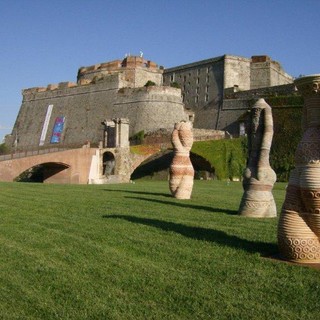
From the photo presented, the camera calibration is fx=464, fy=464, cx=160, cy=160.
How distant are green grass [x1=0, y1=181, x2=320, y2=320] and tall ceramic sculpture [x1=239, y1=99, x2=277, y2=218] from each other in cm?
178

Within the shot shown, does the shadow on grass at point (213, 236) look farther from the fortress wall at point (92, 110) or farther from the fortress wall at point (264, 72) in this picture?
the fortress wall at point (264, 72)

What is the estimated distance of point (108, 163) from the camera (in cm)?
3841

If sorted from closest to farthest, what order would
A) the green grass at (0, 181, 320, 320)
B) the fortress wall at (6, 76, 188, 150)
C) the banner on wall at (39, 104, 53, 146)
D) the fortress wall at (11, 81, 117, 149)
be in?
1. the green grass at (0, 181, 320, 320)
2. the fortress wall at (6, 76, 188, 150)
3. the fortress wall at (11, 81, 117, 149)
4. the banner on wall at (39, 104, 53, 146)

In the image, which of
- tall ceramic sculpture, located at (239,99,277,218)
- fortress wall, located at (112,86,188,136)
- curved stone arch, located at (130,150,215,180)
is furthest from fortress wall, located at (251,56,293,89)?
tall ceramic sculpture, located at (239,99,277,218)

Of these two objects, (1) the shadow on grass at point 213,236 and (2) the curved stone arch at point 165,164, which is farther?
(2) the curved stone arch at point 165,164

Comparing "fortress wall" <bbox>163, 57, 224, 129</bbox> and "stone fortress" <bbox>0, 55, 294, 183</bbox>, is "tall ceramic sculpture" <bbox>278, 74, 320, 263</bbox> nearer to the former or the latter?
"stone fortress" <bbox>0, 55, 294, 183</bbox>

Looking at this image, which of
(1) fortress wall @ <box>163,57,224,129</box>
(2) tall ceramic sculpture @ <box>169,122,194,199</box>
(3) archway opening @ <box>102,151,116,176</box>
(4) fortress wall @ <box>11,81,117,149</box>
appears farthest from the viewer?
(4) fortress wall @ <box>11,81,117,149</box>

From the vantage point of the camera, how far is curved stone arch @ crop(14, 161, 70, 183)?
34.6m

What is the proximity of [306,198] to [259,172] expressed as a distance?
5.09 m

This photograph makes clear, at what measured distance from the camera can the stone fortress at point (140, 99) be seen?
50.4 meters

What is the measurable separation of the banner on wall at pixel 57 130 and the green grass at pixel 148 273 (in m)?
49.5

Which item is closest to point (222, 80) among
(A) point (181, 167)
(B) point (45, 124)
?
(B) point (45, 124)

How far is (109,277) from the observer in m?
4.94

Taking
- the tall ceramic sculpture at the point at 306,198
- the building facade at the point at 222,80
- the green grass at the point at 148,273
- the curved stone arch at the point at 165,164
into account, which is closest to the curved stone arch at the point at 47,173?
the curved stone arch at the point at 165,164
